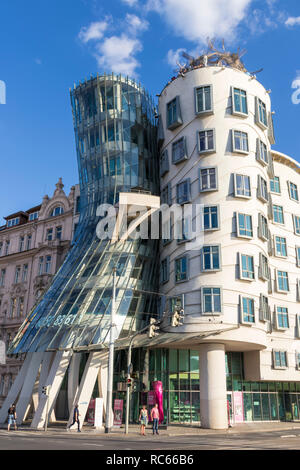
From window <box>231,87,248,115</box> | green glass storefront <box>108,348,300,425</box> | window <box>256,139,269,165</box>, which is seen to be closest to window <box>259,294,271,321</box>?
green glass storefront <box>108,348,300,425</box>

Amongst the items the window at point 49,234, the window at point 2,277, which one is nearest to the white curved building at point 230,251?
the window at point 49,234

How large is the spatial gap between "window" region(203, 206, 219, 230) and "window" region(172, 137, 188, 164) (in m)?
6.12

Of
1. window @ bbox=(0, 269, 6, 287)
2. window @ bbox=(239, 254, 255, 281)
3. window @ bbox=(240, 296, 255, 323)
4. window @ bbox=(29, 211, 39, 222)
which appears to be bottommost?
window @ bbox=(240, 296, 255, 323)

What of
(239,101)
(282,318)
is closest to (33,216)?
(239,101)

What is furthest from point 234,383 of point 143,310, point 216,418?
point 143,310

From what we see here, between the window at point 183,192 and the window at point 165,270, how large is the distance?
222 inches

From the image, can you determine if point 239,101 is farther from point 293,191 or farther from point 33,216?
point 33,216

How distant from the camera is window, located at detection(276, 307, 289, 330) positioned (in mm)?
46156

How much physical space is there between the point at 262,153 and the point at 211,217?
29.4 feet

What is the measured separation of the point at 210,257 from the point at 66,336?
13656mm

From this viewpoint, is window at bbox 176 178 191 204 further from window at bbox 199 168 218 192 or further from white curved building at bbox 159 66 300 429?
window at bbox 199 168 218 192

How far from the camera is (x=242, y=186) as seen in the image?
4159 cm
